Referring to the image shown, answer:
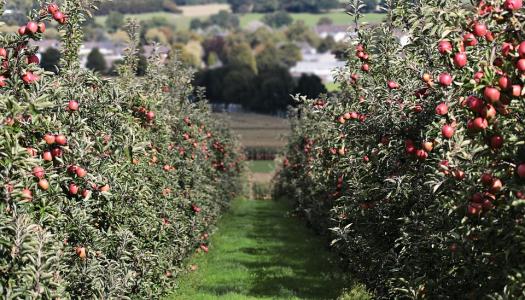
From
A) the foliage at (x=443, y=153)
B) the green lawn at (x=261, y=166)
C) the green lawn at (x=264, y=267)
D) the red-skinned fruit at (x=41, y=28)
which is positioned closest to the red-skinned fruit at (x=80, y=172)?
the red-skinned fruit at (x=41, y=28)

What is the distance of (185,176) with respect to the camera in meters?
17.8

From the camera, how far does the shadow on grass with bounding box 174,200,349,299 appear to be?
50.5 feet

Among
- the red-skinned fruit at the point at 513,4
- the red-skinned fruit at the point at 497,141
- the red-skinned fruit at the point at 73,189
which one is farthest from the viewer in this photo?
the red-skinned fruit at the point at 73,189

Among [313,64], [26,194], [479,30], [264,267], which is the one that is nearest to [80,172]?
[26,194]

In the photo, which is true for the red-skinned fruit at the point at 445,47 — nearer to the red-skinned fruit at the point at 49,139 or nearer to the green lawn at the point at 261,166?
the red-skinned fruit at the point at 49,139

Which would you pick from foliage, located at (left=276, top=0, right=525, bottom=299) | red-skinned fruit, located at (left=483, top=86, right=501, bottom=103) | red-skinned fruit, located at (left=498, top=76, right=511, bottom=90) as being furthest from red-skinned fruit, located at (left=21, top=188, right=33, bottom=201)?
red-skinned fruit, located at (left=498, top=76, right=511, bottom=90)

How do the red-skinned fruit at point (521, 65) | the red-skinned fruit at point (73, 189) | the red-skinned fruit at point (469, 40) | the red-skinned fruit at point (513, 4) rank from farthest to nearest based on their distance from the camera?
the red-skinned fruit at point (73, 189), the red-skinned fruit at point (469, 40), the red-skinned fruit at point (513, 4), the red-skinned fruit at point (521, 65)

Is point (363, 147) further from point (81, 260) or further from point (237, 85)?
point (237, 85)

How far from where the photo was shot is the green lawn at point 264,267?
15109 millimetres

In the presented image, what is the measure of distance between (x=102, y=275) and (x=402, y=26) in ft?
18.8

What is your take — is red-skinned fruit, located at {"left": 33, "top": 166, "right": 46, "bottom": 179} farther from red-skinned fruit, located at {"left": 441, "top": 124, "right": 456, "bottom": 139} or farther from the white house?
the white house

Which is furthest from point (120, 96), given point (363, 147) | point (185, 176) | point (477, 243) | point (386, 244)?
point (185, 176)

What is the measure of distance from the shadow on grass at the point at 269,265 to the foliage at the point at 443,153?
171 inches

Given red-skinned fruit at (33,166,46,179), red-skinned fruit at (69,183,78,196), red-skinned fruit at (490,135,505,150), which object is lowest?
red-skinned fruit at (69,183,78,196)
